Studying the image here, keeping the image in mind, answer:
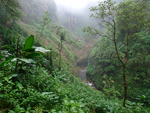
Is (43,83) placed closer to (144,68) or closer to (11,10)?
(11,10)

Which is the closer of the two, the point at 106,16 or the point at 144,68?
the point at 106,16

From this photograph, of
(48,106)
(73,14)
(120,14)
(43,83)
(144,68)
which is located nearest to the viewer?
(48,106)

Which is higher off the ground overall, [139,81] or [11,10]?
[11,10]

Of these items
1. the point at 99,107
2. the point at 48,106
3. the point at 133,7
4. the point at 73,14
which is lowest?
the point at 99,107

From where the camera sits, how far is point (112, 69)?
35.0 feet

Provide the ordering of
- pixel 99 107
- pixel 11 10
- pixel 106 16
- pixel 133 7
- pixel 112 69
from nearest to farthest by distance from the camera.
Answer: pixel 99 107, pixel 133 7, pixel 106 16, pixel 11 10, pixel 112 69

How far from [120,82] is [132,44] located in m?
4.60

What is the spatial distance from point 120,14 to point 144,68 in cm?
676

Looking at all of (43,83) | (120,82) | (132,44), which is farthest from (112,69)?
(43,83)

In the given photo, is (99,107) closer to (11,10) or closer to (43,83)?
(43,83)

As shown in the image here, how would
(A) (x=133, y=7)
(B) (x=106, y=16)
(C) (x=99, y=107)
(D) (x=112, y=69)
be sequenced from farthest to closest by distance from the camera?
(D) (x=112, y=69), (B) (x=106, y=16), (A) (x=133, y=7), (C) (x=99, y=107)

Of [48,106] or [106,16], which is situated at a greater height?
[106,16]

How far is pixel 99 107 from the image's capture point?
8.18ft

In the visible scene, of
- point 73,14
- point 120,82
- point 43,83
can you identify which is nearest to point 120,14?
point 43,83
